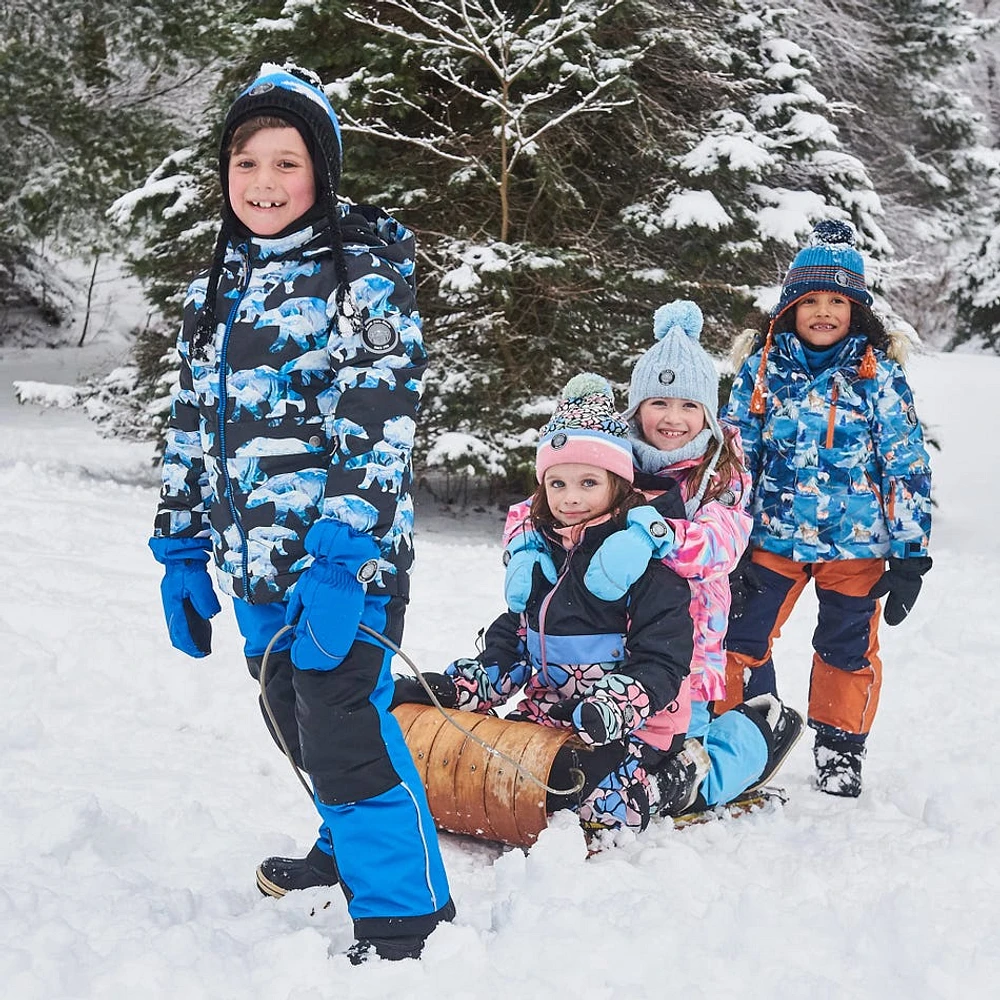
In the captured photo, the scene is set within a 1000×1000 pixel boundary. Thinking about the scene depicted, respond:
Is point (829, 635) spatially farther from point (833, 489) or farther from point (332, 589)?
point (332, 589)

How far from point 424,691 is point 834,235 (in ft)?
7.12

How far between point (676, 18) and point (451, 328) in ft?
10.7

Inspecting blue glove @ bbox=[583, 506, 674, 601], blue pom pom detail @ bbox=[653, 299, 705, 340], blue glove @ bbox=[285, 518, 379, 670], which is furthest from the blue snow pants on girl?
blue pom pom detail @ bbox=[653, 299, 705, 340]

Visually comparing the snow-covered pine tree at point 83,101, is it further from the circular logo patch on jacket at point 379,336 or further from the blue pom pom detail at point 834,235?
the circular logo patch on jacket at point 379,336

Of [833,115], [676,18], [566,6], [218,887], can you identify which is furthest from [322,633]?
[833,115]

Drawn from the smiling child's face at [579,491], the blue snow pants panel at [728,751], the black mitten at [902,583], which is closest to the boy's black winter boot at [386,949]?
the blue snow pants panel at [728,751]

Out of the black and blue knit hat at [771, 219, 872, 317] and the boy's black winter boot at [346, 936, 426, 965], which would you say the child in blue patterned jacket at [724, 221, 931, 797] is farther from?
the boy's black winter boot at [346, 936, 426, 965]

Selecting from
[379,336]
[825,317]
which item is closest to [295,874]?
[379,336]

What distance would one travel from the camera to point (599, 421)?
3.25 meters

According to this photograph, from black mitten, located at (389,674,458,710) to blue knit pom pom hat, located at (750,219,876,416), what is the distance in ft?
5.06

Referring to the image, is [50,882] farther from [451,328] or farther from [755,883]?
[451,328]

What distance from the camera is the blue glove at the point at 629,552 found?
3031 millimetres

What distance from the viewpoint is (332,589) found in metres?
2.00

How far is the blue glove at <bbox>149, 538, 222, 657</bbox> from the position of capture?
2.47 m
